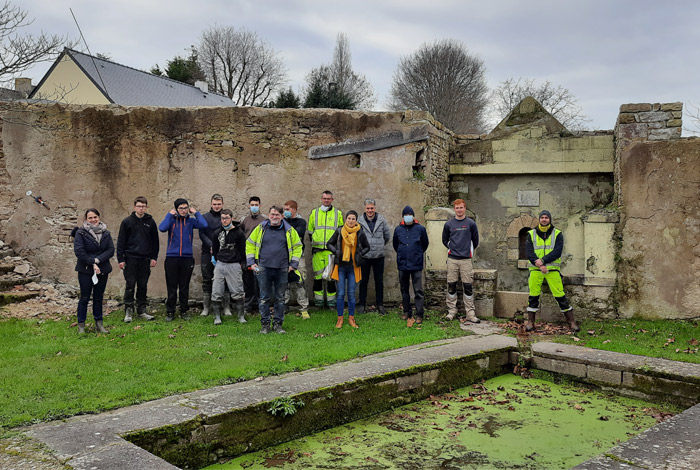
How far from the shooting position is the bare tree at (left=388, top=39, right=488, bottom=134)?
31562mm

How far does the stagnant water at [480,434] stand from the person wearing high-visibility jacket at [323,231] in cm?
369

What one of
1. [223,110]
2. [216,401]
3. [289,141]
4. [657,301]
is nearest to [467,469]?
[216,401]

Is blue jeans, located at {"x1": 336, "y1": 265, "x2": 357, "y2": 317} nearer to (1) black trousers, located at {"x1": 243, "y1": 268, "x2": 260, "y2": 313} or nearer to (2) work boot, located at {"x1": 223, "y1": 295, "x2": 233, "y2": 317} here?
(1) black trousers, located at {"x1": 243, "y1": 268, "x2": 260, "y2": 313}

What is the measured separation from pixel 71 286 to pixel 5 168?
2.43 m

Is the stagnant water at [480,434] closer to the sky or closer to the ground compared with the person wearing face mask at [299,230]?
closer to the ground

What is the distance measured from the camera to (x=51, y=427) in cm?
391

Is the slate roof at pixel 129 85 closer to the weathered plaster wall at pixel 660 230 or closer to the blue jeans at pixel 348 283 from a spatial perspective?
Answer: the blue jeans at pixel 348 283

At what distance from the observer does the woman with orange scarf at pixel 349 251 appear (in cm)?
812

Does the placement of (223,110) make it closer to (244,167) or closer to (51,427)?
(244,167)

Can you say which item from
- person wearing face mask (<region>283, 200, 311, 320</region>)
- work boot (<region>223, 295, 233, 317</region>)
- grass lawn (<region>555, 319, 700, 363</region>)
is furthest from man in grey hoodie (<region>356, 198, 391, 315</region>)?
grass lawn (<region>555, 319, 700, 363</region>)

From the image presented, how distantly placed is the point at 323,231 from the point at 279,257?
146cm

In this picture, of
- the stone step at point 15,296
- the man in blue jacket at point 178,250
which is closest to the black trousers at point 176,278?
the man in blue jacket at point 178,250

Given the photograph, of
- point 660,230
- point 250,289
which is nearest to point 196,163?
point 250,289

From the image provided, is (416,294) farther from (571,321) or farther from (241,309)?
(241,309)
